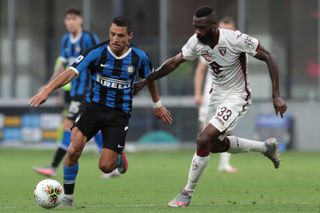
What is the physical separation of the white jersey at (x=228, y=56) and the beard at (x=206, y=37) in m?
0.06

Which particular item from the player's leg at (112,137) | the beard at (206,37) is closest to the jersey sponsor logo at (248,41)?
the beard at (206,37)

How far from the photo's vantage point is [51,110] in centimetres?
2256

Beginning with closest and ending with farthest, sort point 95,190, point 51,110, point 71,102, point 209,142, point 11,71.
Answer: point 209,142 → point 95,190 → point 71,102 → point 51,110 → point 11,71

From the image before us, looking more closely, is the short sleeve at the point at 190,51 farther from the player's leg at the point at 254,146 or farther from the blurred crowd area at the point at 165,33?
the blurred crowd area at the point at 165,33

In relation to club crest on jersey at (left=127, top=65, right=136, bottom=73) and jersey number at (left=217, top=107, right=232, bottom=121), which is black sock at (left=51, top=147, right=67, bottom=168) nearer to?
club crest on jersey at (left=127, top=65, right=136, bottom=73)

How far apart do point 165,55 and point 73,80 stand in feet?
32.3

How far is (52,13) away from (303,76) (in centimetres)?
629

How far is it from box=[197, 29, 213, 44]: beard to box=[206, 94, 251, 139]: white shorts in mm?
709

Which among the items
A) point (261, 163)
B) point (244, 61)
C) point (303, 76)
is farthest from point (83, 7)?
point (244, 61)

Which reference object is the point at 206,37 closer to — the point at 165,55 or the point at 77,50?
the point at 77,50

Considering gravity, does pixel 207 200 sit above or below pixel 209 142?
below

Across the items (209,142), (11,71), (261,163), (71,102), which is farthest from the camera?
(11,71)

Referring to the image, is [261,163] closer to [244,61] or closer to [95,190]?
[95,190]

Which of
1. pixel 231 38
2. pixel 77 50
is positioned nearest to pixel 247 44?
pixel 231 38
